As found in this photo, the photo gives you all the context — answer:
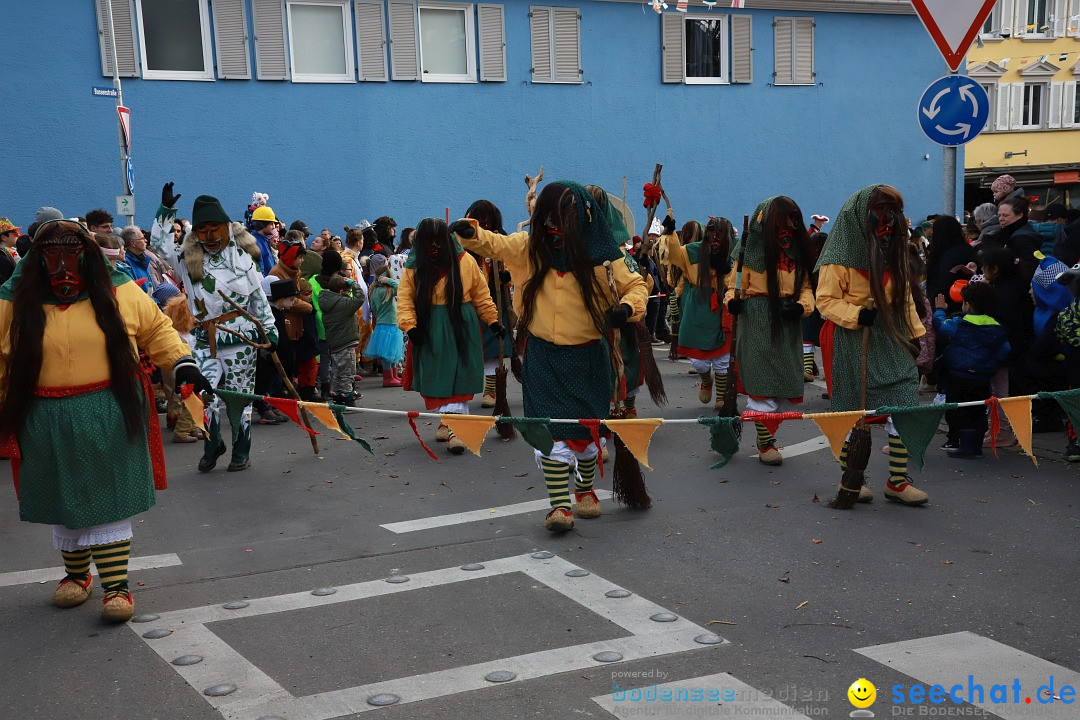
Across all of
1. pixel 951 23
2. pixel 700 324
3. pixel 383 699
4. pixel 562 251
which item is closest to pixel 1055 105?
pixel 700 324

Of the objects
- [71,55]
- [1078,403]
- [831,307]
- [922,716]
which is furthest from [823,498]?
[71,55]

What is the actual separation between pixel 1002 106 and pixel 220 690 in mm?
31845

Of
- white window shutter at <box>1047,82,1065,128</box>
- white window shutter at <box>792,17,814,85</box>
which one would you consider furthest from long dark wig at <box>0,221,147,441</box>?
white window shutter at <box>1047,82,1065,128</box>

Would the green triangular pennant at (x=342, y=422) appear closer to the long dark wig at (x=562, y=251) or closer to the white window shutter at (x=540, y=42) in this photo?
the long dark wig at (x=562, y=251)

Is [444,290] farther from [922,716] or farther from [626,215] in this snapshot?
[922,716]

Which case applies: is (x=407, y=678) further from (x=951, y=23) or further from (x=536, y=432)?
(x=951, y=23)

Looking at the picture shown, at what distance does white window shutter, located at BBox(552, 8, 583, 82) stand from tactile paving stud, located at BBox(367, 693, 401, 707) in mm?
16637

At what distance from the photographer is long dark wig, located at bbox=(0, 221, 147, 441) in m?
4.67

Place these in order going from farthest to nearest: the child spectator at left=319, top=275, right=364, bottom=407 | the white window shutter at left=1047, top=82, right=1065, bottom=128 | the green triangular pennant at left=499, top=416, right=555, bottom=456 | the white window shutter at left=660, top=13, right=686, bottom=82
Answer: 1. the white window shutter at left=1047, top=82, right=1065, bottom=128
2. the white window shutter at left=660, top=13, right=686, bottom=82
3. the child spectator at left=319, top=275, right=364, bottom=407
4. the green triangular pennant at left=499, top=416, right=555, bottom=456

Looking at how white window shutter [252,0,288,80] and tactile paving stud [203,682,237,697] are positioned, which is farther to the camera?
white window shutter [252,0,288,80]

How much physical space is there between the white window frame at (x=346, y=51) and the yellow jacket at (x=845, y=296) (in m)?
13.0

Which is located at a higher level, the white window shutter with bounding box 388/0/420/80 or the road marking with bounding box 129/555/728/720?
the white window shutter with bounding box 388/0/420/80

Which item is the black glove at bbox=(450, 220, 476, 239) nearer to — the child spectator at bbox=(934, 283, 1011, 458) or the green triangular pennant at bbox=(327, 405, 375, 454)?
the green triangular pennant at bbox=(327, 405, 375, 454)

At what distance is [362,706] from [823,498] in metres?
3.68
